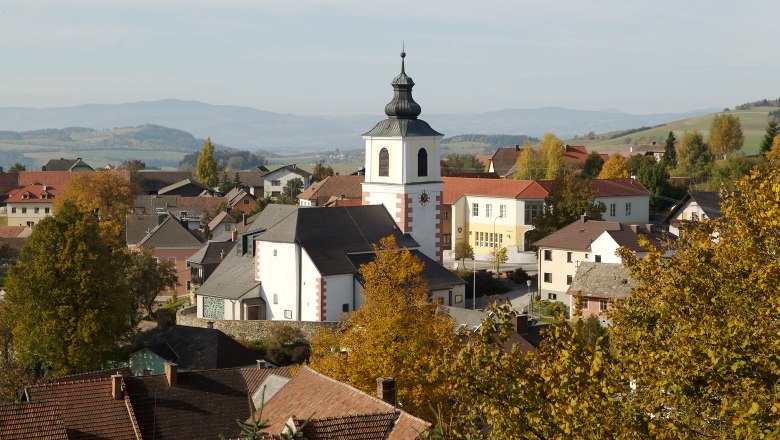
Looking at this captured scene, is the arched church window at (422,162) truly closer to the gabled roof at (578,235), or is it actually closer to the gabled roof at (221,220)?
the gabled roof at (578,235)

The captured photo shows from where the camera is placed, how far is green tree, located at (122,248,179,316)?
59250 mm

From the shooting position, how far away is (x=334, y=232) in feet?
185

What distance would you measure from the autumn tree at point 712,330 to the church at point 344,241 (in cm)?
3567

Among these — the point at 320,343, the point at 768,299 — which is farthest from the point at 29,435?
the point at 768,299

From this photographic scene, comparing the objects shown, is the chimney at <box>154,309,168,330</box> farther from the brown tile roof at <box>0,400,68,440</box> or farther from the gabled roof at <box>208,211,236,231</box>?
the gabled roof at <box>208,211,236,231</box>

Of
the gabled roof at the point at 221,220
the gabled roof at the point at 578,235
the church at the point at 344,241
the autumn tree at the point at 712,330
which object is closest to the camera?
the autumn tree at the point at 712,330

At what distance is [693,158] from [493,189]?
150 feet

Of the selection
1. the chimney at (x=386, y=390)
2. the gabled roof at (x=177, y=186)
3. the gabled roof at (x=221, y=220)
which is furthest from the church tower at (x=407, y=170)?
the gabled roof at (x=177, y=186)

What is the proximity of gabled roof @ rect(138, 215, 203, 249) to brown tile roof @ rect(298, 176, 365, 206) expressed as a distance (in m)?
19.9

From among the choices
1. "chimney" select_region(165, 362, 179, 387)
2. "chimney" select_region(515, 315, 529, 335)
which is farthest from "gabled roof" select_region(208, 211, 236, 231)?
"chimney" select_region(165, 362, 179, 387)

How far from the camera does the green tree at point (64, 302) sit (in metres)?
45.4

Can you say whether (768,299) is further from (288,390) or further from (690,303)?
(288,390)

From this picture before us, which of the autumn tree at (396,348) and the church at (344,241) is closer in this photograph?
the autumn tree at (396,348)

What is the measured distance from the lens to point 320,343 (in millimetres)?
40031
